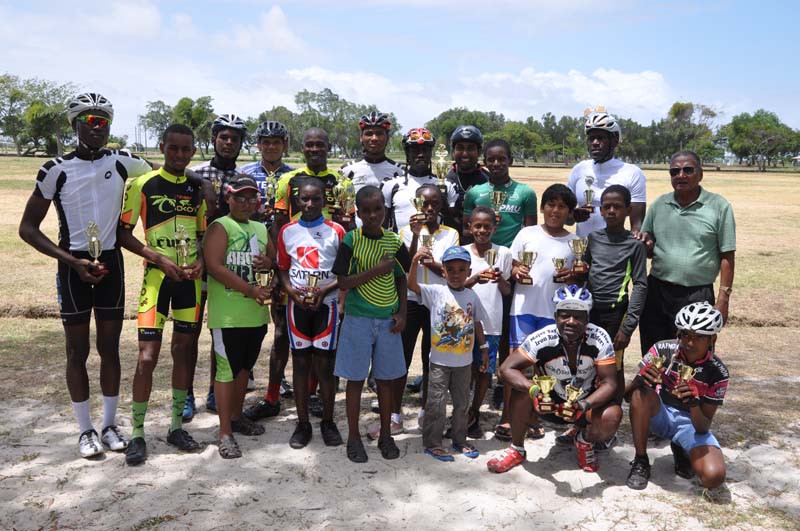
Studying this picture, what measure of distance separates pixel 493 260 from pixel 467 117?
120m

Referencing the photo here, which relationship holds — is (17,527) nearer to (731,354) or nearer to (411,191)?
(411,191)

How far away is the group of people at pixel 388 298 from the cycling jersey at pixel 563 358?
0.01 meters

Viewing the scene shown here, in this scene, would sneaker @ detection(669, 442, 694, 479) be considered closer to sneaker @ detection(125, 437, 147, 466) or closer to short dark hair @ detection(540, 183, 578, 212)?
short dark hair @ detection(540, 183, 578, 212)

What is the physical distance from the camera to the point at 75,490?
14.2 ft

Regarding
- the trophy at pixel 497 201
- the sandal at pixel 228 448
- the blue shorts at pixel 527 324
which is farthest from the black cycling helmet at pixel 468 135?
the sandal at pixel 228 448

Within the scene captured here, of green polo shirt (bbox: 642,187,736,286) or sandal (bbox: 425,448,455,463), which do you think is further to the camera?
green polo shirt (bbox: 642,187,736,286)

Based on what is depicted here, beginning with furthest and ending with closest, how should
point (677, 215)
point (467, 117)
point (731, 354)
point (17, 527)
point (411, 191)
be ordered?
point (467, 117) < point (731, 354) < point (411, 191) < point (677, 215) < point (17, 527)

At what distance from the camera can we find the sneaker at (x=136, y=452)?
4.71 m

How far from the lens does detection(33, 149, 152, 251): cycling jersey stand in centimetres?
470

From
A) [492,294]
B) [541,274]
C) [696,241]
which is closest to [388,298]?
[492,294]

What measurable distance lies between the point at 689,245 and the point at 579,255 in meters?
0.96

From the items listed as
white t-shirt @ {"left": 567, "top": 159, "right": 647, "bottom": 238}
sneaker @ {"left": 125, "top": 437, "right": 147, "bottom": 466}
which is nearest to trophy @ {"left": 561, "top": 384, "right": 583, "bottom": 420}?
white t-shirt @ {"left": 567, "top": 159, "right": 647, "bottom": 238}

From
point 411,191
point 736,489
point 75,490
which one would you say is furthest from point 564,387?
point 75,490

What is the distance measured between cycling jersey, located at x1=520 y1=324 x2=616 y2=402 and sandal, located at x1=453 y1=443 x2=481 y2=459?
0.79 metres
